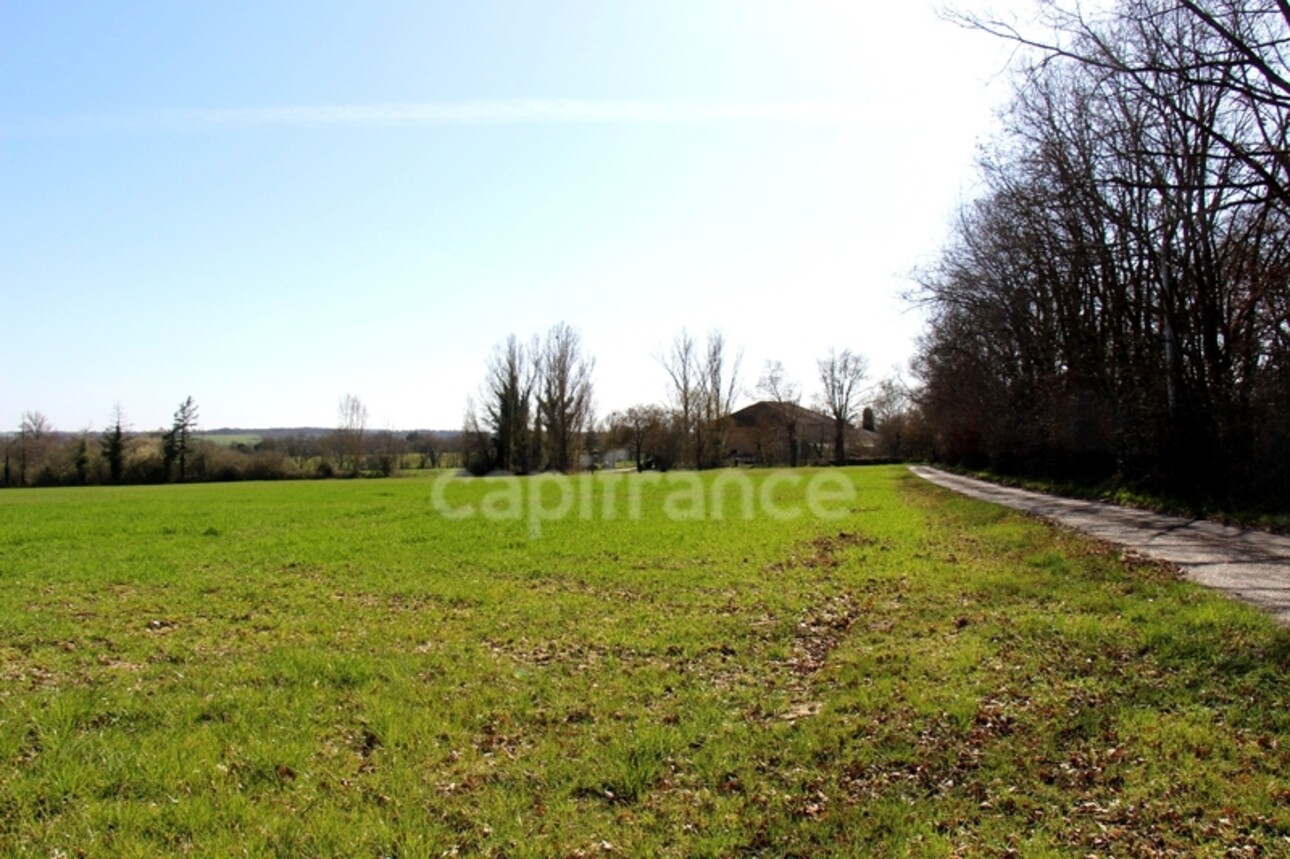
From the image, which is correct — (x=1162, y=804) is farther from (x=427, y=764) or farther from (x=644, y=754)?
(x=427, y=764)

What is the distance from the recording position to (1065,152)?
20406 mm

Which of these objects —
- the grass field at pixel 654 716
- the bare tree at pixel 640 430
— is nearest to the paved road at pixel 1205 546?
the grass field at pixel 654 716

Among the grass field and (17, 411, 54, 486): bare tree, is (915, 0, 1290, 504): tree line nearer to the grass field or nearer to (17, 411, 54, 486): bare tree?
the grass field

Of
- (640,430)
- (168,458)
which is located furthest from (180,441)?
(640,430)

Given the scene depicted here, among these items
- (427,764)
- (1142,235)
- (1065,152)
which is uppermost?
(1065,152)

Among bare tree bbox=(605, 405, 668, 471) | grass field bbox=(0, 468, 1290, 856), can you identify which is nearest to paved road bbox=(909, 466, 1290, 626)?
grass field bbox=(0, 468, 1290, 856)

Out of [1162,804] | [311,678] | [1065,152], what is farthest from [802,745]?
[1065,152]

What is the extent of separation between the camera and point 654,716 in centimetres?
600

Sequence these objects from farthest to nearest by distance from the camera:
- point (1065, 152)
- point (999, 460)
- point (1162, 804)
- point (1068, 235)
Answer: point (999, 460) < point (1068, 235) < point (1065, 152) < point (1162, 804)

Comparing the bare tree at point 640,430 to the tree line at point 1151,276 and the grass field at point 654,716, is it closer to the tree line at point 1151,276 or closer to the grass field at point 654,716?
the tree line at point 1151,276

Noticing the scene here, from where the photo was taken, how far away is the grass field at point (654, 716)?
13.6 feet

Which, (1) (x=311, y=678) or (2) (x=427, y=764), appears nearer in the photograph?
(2) (x=427, y=764)

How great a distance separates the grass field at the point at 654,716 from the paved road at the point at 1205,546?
653 mm

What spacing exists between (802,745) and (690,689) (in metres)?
1.54
